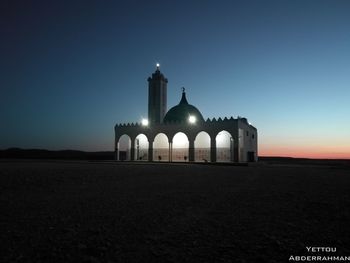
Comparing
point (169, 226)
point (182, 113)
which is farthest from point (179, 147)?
point (169, 226)

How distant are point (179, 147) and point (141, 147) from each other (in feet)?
19.3

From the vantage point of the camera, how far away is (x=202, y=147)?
3319 cm

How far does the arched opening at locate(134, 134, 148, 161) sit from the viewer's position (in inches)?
1448

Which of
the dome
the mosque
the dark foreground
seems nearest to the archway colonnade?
the mosque

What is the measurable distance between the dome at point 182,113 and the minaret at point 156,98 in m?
2.03

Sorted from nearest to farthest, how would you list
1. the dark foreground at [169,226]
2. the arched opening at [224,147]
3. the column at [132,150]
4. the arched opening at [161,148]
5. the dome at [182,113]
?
the dark foreground at [169,226] < the arched opening at [224,147] < the arched opening at [161,148] < the column at [132,150] < the dome at [182,113]

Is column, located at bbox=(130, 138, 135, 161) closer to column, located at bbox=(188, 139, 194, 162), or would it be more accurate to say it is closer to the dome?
the dome

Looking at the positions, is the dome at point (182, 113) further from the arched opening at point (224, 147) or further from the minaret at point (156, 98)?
the arched opening at point (224, 147)

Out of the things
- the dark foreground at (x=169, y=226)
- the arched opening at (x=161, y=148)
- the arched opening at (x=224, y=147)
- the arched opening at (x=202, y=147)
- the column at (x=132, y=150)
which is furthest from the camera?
the column at (x=132, y=150)

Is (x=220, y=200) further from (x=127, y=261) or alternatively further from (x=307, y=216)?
(x=127, y=261)

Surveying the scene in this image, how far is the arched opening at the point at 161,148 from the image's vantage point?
35.3 metres

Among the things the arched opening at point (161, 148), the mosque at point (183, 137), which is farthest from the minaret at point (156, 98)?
the arched opening at point (161, 148)

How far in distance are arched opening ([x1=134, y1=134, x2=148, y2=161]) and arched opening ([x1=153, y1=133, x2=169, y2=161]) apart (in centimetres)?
168

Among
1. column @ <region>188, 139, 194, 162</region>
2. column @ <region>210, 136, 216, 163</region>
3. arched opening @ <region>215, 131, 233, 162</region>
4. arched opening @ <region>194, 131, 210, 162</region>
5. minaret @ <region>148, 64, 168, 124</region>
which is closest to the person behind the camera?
column @ <region>210, 136, 216, 163</region>
